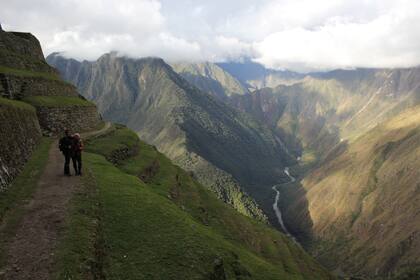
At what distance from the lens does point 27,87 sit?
2862 inches

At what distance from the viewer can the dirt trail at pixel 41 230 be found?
22109mm

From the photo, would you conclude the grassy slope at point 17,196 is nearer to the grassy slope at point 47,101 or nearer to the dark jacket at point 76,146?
the dark jacket at point 76,146

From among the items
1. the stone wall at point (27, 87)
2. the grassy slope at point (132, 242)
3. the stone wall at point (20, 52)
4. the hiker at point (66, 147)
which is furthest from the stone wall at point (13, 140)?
the stone wall at point (20, 52)

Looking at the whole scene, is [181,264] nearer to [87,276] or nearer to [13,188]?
[87,276]

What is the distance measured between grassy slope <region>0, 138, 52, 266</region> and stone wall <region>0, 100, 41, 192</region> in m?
0.64

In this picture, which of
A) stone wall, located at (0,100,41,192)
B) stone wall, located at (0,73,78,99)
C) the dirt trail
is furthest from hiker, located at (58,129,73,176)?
stone wall, located at (0,73,78,99)

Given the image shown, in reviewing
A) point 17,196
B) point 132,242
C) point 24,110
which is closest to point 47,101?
point 24,110

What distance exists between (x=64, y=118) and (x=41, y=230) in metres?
47.7

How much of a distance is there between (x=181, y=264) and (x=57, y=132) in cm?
4637

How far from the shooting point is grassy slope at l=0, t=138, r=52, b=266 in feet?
86.6

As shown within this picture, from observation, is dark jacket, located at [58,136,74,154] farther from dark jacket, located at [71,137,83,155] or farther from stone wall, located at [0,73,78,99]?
stone wall, located at [0,73,78,99]

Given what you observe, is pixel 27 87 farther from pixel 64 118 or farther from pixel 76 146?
pixel 76 146

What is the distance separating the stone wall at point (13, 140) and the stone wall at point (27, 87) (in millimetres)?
13994

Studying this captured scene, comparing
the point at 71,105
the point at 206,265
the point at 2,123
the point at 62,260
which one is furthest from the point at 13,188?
the point at 71,105
